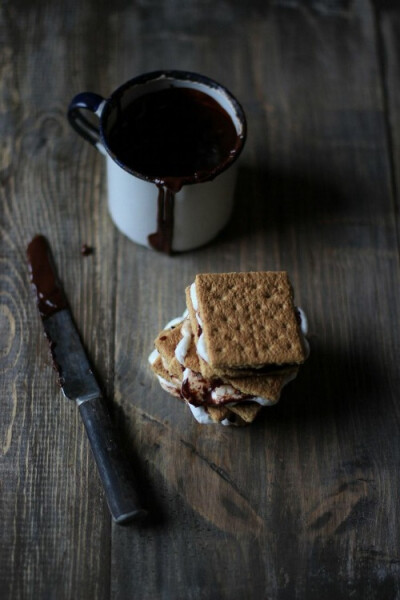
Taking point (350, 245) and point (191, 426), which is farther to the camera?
point (350, 245)

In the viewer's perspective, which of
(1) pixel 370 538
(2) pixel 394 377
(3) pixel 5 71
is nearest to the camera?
(1) pixel 370 538

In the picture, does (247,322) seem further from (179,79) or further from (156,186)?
(179,79)

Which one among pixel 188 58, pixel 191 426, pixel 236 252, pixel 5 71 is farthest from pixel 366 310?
pixel 5 71

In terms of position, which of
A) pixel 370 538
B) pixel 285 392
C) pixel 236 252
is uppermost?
pixel 236 252

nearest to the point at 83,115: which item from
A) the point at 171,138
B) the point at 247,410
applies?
the point at 171,138

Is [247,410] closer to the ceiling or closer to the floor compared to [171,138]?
closer to the floor

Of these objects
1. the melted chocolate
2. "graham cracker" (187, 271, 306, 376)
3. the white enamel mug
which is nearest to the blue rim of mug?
the white enamel mug

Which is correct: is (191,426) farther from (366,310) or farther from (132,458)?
(366,310)
